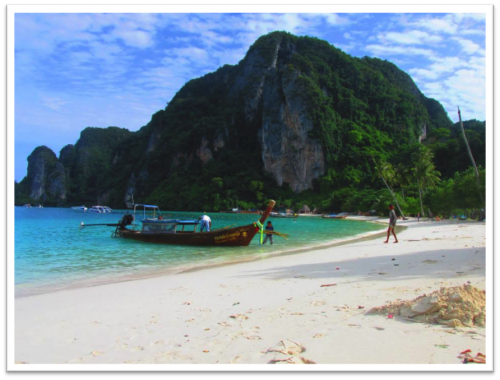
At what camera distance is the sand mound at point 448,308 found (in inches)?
154

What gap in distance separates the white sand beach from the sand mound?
0.37 feet

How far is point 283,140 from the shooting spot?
107 m

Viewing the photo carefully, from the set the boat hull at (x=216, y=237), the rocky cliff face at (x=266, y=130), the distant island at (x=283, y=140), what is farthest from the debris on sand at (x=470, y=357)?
the rocky cliff face at (x=266, y=130)

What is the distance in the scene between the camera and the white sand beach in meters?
3.38

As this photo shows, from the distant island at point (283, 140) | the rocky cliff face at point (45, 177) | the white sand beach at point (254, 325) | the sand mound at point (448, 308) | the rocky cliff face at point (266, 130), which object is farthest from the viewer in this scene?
the rocky cliff face at point (45, 177)

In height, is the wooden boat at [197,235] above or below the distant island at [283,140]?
below

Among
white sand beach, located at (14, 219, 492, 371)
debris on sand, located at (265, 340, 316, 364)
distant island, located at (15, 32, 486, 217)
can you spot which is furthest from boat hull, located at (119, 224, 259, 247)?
distant island, located at (15, 32, 486, 217)

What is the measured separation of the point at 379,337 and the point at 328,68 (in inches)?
5081

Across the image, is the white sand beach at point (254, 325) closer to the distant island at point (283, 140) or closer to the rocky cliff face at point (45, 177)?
the distant island at point (283, 140)

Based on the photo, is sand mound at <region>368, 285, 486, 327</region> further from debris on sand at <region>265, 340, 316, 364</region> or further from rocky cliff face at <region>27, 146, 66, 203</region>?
rocky cliff face at <region>27, 146, 66, 203</region>

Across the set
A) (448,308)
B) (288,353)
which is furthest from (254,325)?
(448,308)

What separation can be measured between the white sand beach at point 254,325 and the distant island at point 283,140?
66929 mm
